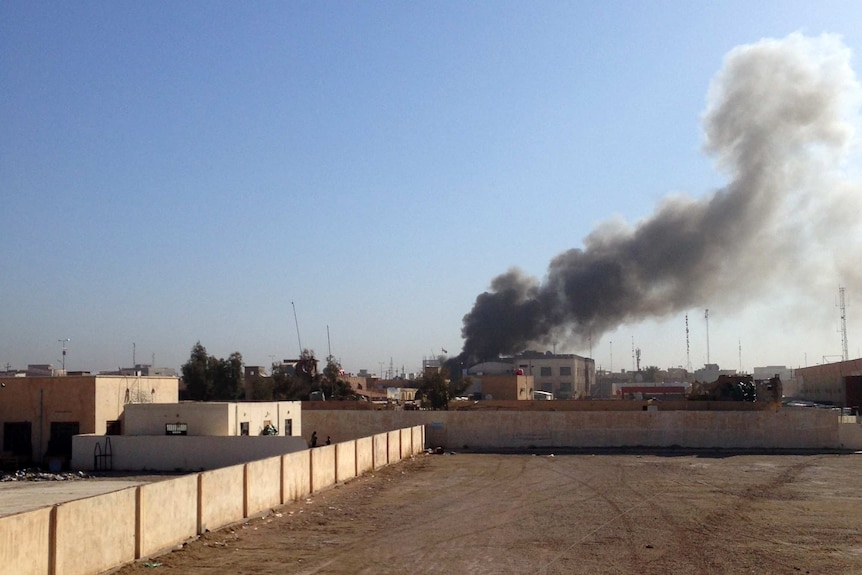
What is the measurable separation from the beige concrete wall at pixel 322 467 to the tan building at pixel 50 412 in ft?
58.5

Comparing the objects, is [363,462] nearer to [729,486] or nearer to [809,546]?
[729,486]

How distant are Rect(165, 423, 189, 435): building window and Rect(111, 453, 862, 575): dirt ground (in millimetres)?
12152

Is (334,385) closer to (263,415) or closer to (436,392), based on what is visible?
(436,392)

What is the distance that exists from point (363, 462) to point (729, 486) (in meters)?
12.2

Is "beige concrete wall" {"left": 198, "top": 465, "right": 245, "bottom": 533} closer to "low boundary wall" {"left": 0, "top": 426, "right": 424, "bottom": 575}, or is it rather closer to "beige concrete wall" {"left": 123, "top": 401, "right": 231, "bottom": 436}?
"low boundary wall" {"left": 0, "top": 426, "right": 424, "bottom": 575}

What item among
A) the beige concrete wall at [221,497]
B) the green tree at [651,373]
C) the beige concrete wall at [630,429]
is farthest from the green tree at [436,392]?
the green tree at [651,373]

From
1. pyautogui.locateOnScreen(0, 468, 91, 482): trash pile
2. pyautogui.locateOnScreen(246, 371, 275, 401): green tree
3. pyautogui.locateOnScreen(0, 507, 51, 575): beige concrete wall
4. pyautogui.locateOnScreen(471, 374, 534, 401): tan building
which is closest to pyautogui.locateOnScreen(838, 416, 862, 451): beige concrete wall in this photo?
pyautogui.locateOnScreen(471, 374, 534, 401): tan building

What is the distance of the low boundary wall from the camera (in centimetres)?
1157

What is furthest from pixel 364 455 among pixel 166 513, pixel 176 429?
pixel 166 513

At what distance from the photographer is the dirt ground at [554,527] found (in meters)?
14.2

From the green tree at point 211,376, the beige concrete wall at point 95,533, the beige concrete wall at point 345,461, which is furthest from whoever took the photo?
the green tree at point 211,376

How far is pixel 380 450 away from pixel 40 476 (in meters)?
13.8

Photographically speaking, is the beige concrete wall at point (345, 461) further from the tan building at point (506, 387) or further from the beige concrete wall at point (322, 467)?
the tan building at point (506, 387)

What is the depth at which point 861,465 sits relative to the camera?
110 ft
